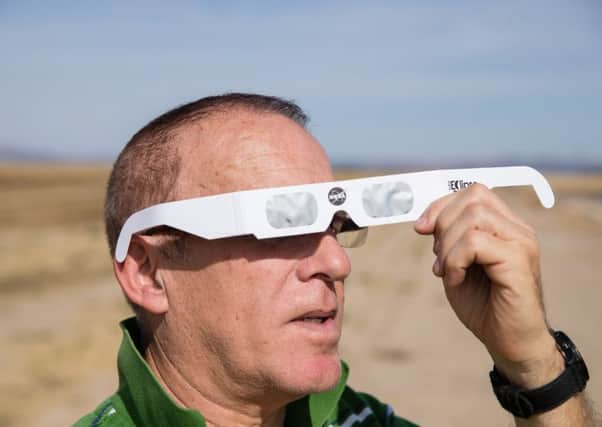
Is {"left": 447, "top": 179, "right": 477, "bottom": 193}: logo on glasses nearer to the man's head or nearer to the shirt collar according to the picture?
the man's head

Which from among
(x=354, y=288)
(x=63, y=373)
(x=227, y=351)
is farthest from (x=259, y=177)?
(x=354, y=288)

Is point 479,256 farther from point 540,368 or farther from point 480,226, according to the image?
point 540,368

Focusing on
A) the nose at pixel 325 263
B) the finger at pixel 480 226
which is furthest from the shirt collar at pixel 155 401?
the finger at pixel 480 226

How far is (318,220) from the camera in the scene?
2.24 m

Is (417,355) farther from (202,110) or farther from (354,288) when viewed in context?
(202,110)

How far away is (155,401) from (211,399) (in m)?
0.23

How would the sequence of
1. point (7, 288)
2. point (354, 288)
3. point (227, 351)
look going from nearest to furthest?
point (227, 351) → point (7, 288) → point (354, 288)

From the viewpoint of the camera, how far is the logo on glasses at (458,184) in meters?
2.29

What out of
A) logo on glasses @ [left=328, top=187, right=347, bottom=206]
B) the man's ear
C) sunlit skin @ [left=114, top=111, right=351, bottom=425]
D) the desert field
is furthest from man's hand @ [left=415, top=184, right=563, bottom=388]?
the desert field

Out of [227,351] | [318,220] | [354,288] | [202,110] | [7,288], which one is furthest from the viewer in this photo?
[354,288]

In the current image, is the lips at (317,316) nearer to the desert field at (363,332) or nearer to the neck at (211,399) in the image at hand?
the neck at (211,399)

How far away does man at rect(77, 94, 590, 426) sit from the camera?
2.29m

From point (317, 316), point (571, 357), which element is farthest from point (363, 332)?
point (317, 316)

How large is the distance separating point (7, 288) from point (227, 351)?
1273 cm
